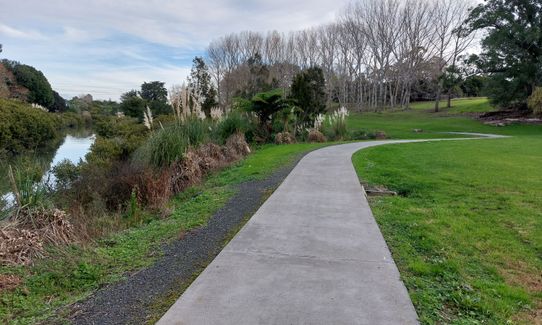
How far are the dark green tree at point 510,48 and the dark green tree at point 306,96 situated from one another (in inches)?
657

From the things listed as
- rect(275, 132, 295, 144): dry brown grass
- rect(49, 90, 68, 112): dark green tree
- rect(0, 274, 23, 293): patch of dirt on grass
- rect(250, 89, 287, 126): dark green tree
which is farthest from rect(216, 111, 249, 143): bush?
rect(49, 90, 68, 112): dark green tree

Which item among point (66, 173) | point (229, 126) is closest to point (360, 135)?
point (229, 126)

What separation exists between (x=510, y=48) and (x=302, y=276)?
31156 mm

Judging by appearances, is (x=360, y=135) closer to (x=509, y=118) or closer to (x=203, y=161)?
(x=203, y=161)

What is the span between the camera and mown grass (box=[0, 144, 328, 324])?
3006 mm

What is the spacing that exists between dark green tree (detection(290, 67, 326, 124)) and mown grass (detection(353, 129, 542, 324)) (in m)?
9.48

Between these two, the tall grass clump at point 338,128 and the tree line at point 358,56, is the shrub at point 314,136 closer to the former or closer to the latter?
the tall grass clump at point 338,128

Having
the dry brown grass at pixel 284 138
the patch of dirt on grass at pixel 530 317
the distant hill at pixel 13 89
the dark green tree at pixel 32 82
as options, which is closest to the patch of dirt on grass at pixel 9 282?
the patch of dirt on grass at pixel 530 317

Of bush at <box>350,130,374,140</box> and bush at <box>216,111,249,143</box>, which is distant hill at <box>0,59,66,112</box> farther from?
bush at <box>350,130,374,140</box>

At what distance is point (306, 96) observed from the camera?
736 inches

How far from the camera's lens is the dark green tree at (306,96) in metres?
18.5

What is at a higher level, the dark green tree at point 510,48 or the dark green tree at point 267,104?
the dark green tree at point 510,48

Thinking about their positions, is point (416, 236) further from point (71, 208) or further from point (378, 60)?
point (378, 60)

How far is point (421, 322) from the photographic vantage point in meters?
2.67
